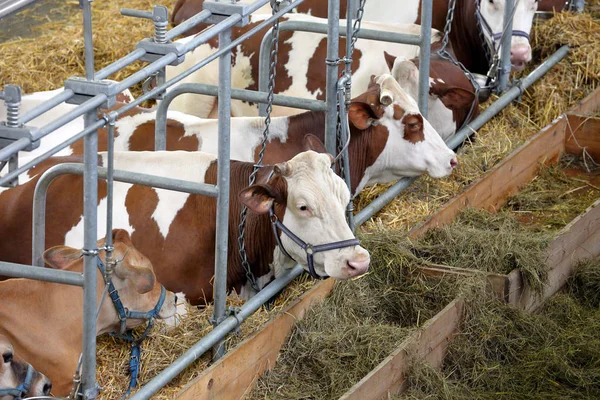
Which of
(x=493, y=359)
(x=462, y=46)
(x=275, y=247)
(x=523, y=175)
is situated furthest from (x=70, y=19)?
(x=493, y=359)

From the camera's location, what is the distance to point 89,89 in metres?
3.37

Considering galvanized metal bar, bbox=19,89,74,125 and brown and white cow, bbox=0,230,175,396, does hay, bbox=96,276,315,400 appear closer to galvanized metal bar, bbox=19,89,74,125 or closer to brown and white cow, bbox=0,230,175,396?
brown and white cow, bbox=0,230,175,396

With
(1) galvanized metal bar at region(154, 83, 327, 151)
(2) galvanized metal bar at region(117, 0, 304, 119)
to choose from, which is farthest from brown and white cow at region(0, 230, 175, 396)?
(1) galvanized metal bar at region(154, 83, 327, 151)

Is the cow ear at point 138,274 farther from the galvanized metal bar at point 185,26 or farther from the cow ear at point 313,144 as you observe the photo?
the cow ear at point 313,144

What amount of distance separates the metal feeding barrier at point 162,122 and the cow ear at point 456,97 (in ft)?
1.04

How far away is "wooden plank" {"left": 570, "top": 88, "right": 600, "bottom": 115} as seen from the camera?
731 centimetres

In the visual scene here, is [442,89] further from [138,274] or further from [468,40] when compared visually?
[138,274]

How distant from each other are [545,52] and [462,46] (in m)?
0.84

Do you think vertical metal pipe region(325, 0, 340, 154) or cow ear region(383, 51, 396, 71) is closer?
vertical metal pipe region(325, 0, 340, 154)

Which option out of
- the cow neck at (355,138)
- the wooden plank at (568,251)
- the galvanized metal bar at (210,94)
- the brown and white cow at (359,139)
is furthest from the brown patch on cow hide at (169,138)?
the wooden plank at (568,251)

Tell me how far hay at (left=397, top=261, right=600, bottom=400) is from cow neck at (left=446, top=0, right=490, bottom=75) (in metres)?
2.96

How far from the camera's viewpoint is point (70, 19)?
991cm

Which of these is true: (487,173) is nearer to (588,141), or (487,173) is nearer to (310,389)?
(588,141)

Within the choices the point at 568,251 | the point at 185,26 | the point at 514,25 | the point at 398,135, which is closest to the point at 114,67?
the point at 185,26
